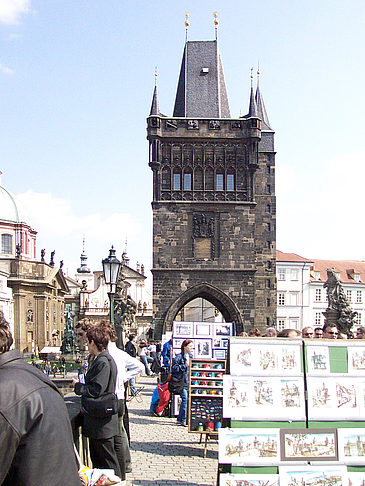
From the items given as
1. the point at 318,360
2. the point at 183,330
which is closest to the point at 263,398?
the point at 318,360

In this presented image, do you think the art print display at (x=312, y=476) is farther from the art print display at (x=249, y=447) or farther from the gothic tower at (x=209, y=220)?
the gothic tower at (x=209, y=220)

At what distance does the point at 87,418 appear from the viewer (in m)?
5.80

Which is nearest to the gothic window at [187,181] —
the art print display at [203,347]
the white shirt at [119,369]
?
the art print display at [203,347]

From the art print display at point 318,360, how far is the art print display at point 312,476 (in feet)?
2.74

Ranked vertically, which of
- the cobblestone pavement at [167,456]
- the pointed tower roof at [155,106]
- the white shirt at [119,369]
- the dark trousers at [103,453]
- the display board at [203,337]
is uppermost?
the pointed tower roof at [155,106]

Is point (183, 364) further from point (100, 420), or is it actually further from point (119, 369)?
point (100, 420)

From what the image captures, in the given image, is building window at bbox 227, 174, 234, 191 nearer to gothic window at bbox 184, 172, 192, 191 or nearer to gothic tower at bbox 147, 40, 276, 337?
gothic tower at bbox 147, 40, 276, 337

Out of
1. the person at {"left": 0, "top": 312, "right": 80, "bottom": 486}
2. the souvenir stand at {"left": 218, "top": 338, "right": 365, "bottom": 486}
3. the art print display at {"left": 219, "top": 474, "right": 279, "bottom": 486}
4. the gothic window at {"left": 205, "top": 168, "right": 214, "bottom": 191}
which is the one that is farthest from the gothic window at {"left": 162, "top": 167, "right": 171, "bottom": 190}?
the person at {"left": 0, "top": 312, "right": 80, "bottom": 486}

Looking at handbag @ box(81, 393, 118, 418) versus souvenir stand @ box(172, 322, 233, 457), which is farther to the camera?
souvenir stand @ box(172, 322, 233, 457)

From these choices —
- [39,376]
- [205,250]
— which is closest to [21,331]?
[205,250]

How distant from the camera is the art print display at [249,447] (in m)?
5.59

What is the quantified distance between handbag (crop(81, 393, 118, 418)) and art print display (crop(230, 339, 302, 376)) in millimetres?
1118

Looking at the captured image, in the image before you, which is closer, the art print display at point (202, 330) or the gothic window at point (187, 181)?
the art print display at point (202, 330)

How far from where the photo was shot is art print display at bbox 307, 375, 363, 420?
19.0 feet
